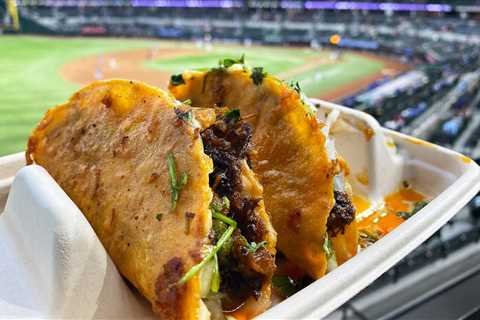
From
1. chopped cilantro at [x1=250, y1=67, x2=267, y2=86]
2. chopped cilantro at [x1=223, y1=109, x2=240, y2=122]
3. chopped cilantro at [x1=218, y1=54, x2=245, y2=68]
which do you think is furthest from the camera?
chopped cilantro at [x1=218, y1=54, x2=245, y2=68]

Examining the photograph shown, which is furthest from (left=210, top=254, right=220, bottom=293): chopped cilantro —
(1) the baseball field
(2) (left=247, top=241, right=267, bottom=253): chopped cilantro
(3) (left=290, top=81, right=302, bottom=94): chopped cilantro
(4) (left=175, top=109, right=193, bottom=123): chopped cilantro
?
(1) the baseball field

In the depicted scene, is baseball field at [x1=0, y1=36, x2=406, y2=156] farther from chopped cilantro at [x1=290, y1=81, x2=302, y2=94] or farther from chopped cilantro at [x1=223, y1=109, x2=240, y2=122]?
chopped cilantro at [x1=223, y1=109, x2=240, y2=122]

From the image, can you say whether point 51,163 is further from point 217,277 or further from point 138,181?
point 217,277

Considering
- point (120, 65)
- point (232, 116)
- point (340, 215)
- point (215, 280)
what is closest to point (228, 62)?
point (232, 116)

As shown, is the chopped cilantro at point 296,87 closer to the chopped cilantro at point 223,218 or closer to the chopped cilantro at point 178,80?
the chopped cilantro at point 178,80

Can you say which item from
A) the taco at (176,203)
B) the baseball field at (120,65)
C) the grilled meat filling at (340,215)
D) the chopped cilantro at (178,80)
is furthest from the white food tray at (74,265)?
the baseball field at (120,65)

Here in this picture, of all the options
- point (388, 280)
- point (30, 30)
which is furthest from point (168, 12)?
point (388, 280)
